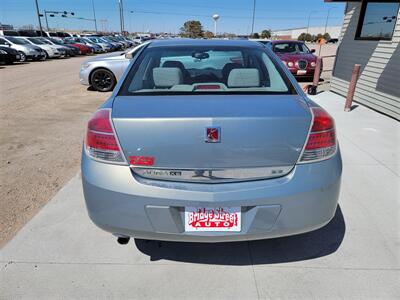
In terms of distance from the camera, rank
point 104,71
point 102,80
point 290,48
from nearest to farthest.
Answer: point 104,71 < point 102,80 < point 290,48

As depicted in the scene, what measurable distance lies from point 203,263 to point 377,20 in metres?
7.78

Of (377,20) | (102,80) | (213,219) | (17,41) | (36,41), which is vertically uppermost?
(377,20)

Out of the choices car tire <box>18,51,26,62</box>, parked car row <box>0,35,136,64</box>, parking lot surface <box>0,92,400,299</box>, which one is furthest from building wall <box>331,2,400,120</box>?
car tire <box>18,51,26,62</box>

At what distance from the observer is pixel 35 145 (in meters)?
4.77

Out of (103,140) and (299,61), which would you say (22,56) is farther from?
(103,140)

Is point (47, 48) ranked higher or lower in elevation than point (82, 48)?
higher

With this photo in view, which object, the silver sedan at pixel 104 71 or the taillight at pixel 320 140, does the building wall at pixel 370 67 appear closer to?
the taillight at pixel 320 140

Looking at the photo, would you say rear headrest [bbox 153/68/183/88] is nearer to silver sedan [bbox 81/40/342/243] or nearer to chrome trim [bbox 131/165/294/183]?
silver sedan [bbox 81/40/342/243]

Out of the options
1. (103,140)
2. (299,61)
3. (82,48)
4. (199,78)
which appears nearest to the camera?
(103,140)

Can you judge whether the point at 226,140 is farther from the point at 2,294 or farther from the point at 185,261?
the point at 2,294

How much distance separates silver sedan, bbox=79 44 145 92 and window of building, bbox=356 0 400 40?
6.37 m

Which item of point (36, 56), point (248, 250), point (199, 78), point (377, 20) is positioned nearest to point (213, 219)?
point (248, 250)

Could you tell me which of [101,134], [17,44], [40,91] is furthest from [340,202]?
[17,44]

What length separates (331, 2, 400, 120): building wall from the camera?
21.5 ft
